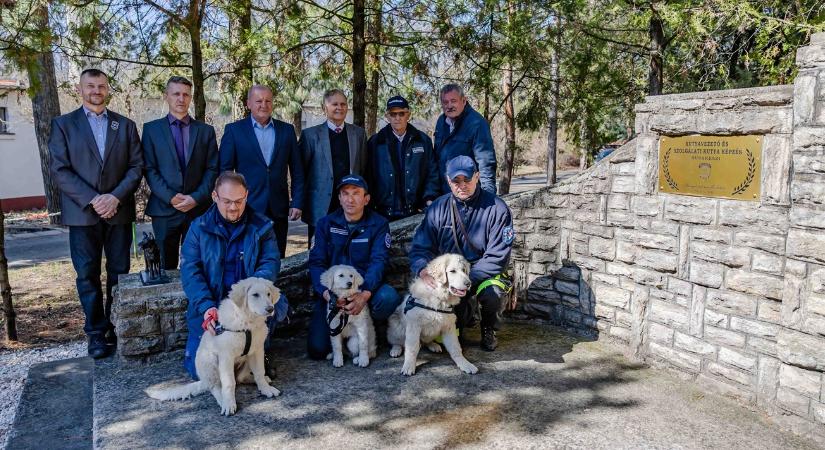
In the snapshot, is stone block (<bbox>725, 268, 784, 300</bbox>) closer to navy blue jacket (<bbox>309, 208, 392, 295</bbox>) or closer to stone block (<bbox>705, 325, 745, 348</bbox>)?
stone block (<bbox>705, 325, 745, 348</bbox>)

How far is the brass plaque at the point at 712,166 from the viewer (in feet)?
11.4

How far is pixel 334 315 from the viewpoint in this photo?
13.6 ft

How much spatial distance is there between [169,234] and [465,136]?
257cm

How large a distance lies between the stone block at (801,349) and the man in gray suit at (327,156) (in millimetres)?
3353

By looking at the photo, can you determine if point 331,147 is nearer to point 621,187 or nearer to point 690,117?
point 621,187

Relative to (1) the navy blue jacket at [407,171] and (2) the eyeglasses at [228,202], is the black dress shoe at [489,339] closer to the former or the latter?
(1) the navy blue jacket at [407,171]

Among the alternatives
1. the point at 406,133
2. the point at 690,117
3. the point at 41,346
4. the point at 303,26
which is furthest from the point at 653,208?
the point at 41,346

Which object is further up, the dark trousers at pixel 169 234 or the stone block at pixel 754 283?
the dark trousers at pixel 169 234

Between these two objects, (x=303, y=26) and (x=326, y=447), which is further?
(x=303, y=26)

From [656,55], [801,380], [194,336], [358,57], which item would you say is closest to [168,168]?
[194,336]

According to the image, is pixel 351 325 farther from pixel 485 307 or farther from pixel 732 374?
pixel 732 374

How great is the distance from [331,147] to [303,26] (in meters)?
2.45

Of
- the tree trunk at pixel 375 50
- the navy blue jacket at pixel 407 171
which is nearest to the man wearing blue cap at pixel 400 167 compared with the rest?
the navy blue jacket at pixel 407 171

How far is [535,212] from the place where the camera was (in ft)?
16.5
